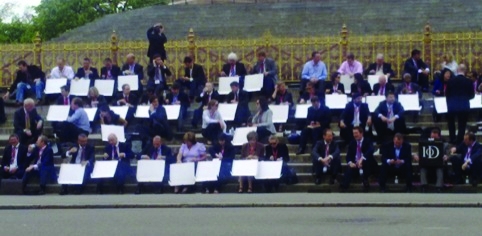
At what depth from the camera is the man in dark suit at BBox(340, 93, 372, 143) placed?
2888cm

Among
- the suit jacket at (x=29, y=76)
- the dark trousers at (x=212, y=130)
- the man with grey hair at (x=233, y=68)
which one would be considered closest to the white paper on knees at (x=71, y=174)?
the dark trousers at (x=212, y=130)

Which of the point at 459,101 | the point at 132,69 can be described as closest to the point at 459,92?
the point at 459,101

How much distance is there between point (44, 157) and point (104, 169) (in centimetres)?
133

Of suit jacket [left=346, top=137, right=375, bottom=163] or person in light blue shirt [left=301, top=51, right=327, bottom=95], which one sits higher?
person in light blue shirt [left=301, top=51, right=327, bottom=95]

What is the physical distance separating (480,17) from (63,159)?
60.4ft

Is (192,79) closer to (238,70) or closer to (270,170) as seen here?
(238,70)

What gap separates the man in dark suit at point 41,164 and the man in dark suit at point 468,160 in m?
8.36

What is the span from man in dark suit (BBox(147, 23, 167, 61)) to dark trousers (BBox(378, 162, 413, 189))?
9.92 metres

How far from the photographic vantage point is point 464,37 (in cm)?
3703

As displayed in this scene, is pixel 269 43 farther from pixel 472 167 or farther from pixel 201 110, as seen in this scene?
pixel 472 167

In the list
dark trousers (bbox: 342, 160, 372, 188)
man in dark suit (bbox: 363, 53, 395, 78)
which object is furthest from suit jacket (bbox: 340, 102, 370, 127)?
man in dark suit (bbox: 363, 53, 395, 78)

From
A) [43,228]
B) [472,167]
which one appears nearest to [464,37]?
[472,167]

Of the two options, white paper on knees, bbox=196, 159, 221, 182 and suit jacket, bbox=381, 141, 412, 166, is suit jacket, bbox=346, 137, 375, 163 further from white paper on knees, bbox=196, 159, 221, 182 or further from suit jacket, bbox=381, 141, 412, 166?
white paper on knees, bbox=196, 159, 221, 182

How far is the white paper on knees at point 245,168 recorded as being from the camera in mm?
27578
